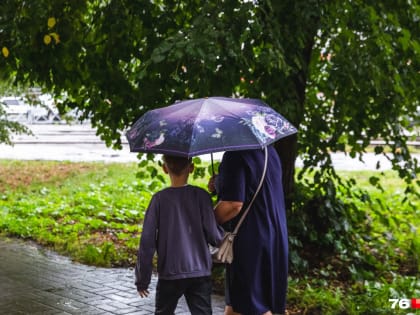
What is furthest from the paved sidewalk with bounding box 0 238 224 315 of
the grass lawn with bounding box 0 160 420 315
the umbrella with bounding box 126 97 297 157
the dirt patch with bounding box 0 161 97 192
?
the dirt patch with bounding box 0 161 97 192

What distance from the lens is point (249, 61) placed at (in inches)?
225

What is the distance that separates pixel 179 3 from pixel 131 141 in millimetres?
2903

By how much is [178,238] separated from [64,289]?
2.92 meters

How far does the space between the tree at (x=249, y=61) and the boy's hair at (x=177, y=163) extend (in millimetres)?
1443

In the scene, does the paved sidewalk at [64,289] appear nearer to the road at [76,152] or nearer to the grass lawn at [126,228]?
the grass lawn at [126,228]

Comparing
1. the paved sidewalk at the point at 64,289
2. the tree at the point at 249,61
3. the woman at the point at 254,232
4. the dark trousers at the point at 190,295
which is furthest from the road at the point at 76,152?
the dark trousers at the point at 190,295

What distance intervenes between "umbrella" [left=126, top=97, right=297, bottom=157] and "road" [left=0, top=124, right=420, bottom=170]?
10.4 m

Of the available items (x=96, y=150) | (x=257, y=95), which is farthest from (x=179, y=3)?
(x=96, y=150)

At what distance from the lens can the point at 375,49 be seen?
644cm

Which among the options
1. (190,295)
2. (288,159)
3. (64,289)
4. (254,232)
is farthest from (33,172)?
(254,232)

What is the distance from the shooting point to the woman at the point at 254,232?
12.8 feet

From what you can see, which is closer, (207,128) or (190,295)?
(207,128)

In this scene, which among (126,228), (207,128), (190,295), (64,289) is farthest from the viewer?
(126,228)

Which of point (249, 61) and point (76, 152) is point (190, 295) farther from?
point (76, 152)
